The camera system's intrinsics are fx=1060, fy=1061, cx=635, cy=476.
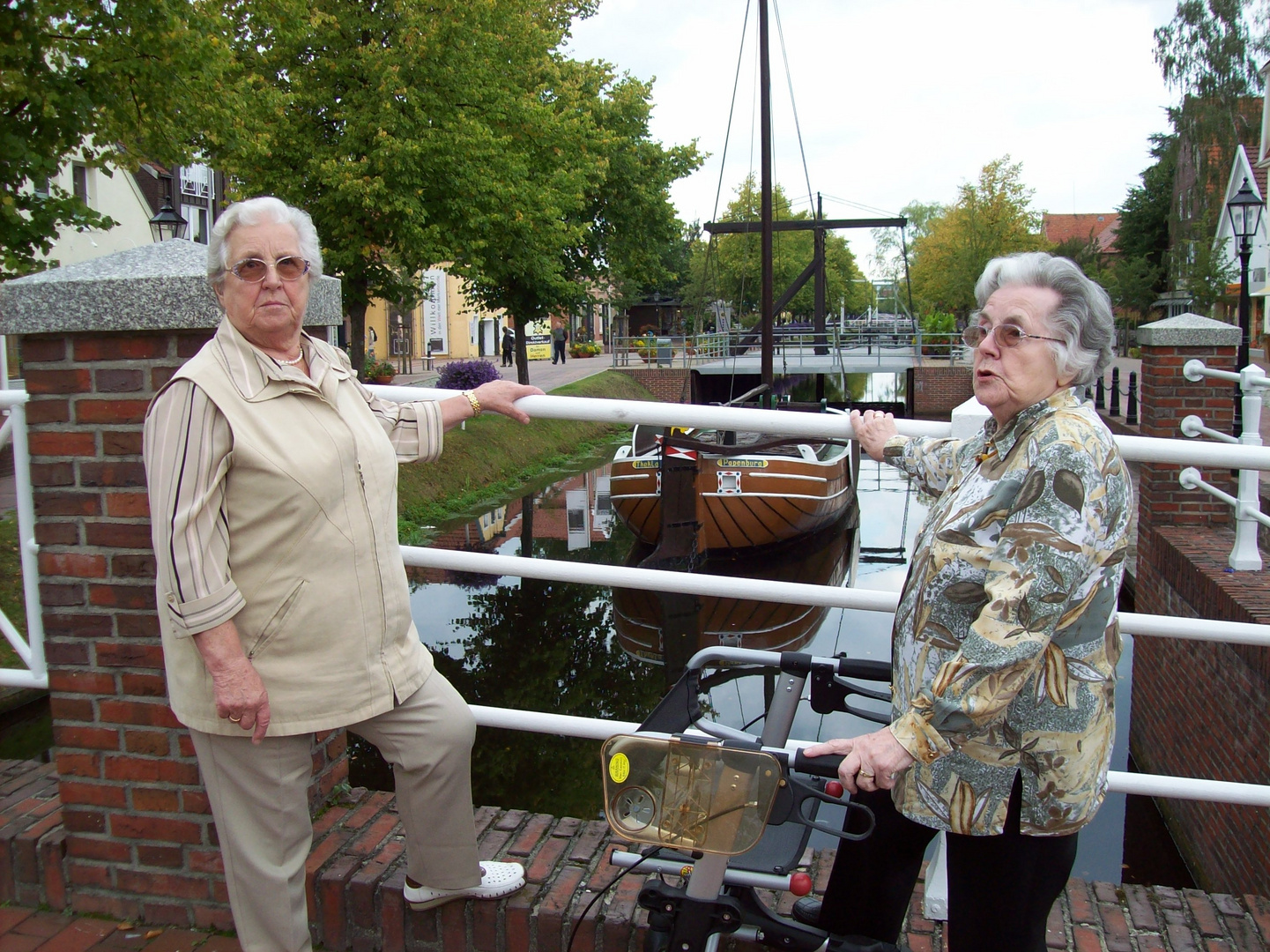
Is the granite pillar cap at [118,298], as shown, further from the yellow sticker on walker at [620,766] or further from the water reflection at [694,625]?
the water reflection at [694,625]

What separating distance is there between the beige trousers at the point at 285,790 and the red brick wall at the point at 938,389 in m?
35.7

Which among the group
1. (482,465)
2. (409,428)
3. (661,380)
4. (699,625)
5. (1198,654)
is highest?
(409,428)

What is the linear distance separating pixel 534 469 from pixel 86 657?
18.3 meters

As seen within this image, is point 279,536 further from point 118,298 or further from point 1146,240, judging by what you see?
point 1146,240

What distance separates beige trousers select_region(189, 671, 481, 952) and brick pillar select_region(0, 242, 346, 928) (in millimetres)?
527

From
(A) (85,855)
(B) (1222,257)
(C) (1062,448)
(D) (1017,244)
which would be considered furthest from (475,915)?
(D) (1017,244)

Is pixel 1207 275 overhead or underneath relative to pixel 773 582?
overhead

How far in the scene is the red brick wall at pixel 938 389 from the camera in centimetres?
3678

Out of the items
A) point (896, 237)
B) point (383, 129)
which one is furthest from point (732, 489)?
point (896, 237)

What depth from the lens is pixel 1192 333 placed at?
22.2 ft

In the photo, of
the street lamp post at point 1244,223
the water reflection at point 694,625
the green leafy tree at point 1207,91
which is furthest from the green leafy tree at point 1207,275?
the water reflection at point 694,625

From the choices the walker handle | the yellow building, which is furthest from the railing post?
the yellow building

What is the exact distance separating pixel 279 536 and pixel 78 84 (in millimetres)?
10087

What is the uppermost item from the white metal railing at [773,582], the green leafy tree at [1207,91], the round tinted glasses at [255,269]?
the green leafy tree at [1207,91]
